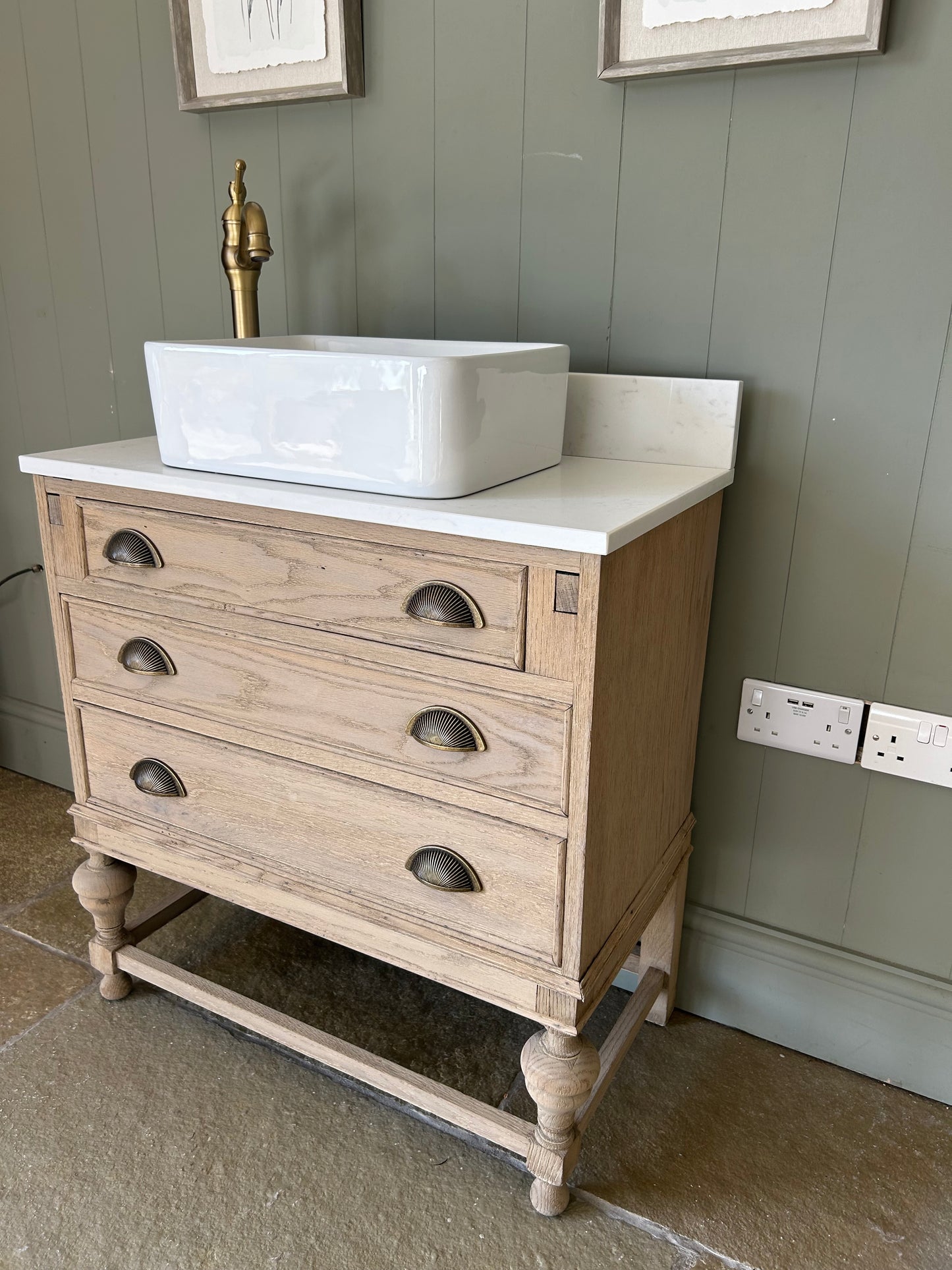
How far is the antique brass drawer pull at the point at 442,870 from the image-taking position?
3.25 feet

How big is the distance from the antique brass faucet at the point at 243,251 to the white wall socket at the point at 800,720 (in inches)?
32.7

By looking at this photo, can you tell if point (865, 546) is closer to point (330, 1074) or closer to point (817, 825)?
point (817, 825)

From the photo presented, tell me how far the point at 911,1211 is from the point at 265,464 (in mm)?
1121

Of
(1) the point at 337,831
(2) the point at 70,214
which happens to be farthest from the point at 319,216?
(1) the point at 337,831

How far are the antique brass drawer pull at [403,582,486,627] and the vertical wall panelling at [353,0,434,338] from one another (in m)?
0.59

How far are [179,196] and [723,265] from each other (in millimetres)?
882

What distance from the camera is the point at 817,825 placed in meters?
1.26

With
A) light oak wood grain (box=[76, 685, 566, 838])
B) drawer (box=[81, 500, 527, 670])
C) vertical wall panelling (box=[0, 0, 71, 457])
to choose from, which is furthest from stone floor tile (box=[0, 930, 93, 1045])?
vertical wall panelling (box=[0, 0, 71, 457])

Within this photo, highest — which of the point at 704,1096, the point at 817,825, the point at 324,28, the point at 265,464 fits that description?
the point at 324,28

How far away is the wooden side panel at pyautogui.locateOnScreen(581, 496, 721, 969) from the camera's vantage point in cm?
90

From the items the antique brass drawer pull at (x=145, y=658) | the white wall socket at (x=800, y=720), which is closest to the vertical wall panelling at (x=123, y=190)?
the antique brass drawer pull at (x=145, y=658)

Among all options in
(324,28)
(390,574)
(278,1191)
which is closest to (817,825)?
(390,574)

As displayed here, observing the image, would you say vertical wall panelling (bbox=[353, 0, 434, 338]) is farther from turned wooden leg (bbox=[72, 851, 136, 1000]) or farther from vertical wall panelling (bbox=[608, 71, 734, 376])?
turned wooden leg (bbox=[72, 851, 136, 1000])

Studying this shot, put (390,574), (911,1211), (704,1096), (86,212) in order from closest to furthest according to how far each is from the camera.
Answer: (390,574), (911,1211), (704,1096), (86,212)
